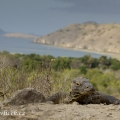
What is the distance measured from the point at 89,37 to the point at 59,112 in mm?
142940

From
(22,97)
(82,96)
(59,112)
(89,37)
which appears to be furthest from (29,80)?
(89,37)

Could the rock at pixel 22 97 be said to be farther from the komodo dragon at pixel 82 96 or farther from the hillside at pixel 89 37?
the hillside at pixel 89 37

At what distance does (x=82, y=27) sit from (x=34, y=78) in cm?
16049

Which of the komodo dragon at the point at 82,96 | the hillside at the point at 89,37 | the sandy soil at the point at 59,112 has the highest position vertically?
the hillside at the point at 89,37

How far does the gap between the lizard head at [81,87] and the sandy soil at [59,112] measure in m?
0.36

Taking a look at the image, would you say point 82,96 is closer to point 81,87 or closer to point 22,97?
point 81,87

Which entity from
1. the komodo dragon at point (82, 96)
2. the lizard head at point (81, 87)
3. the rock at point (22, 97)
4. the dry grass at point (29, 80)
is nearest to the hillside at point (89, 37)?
the dry grass at point (29, 80)

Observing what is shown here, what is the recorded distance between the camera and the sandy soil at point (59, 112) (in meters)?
5.73

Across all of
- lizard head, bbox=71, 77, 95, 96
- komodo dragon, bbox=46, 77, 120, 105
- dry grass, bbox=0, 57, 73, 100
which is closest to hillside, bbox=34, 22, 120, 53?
dry grass, bbox=0, 57, 73, 100

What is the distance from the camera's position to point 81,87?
6832 millimetres

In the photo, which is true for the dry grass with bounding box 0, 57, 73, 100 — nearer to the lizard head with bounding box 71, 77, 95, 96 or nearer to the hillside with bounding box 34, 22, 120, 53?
the lizard head with bounding box 71, 77, 95, 96

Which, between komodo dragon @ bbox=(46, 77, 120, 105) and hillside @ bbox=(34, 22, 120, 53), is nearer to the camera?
komodo dragon @ bbox=(46, 77, 120, 105)

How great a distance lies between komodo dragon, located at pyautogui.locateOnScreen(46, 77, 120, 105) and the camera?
22.3 ft

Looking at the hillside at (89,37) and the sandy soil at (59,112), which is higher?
the hillside at (89,37)
